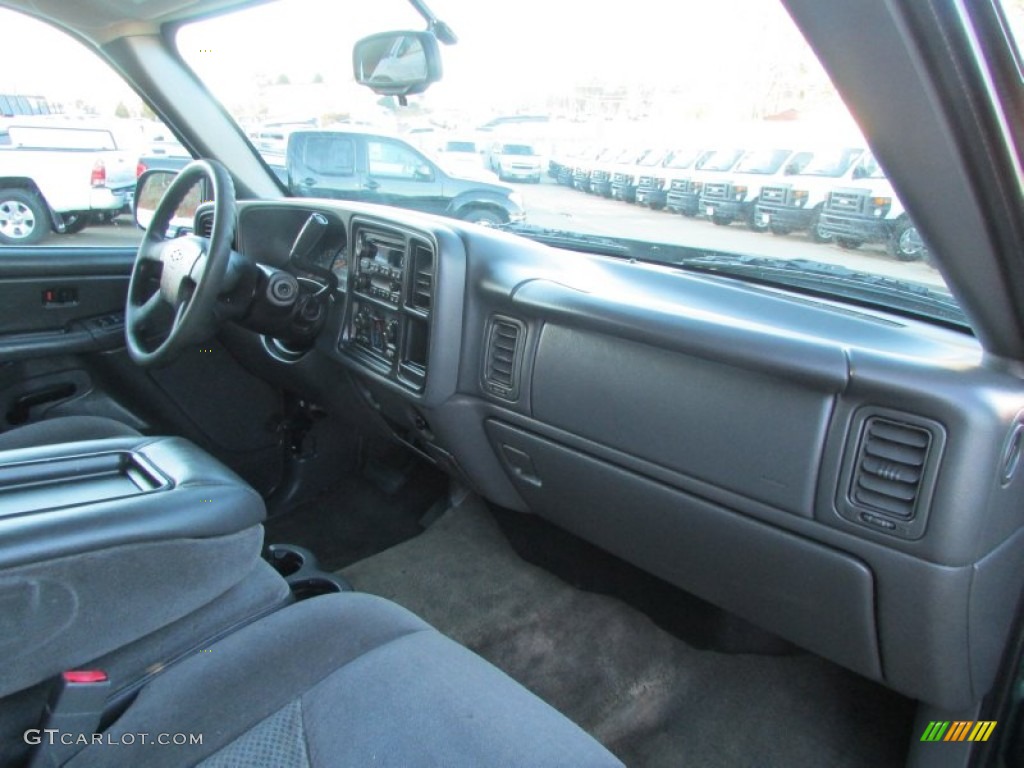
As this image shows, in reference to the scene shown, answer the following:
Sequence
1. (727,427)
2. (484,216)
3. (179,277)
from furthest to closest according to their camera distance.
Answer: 1. (484,216)
2. (179,277)
3. (727,427)

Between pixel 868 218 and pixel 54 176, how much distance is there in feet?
10.2

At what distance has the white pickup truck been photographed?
121 inches

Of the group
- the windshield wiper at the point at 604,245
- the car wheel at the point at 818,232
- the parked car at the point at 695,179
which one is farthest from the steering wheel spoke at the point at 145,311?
the car wheel at the point at 818,232

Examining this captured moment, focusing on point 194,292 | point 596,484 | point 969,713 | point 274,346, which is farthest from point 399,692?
point 274,346

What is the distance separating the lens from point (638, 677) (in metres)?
2.33

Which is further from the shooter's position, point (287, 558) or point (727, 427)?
point (287, 558)

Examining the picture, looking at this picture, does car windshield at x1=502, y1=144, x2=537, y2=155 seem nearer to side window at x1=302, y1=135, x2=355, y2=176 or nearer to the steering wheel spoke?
side window at x1=302, y1=135, x2=355, y2=176

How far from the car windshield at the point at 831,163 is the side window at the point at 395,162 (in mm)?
1600

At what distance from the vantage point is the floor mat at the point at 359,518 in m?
3.03

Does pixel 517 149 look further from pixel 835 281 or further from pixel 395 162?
pixel 835 281

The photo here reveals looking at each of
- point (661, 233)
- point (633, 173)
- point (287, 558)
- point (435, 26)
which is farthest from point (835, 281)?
point (287, 558)
